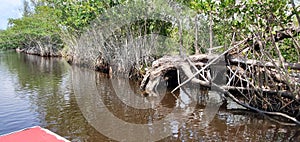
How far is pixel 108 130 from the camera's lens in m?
7.54

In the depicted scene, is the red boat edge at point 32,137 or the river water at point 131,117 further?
the river water at point 131,117

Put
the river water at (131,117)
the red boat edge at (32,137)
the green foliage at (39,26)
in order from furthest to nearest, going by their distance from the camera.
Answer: the green foliage at (39,26)
the river water at (131,117)
the red boat edge at (32,137)

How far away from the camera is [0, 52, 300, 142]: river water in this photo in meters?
7.17

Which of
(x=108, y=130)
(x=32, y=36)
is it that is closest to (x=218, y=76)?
(x=108, y=130)

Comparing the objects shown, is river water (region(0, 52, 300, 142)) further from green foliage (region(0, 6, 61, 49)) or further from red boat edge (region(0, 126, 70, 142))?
green foliage (region(0, 6, 61, 49))

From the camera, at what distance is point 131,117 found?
894 cm

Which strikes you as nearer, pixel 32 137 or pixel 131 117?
pixel 32 137

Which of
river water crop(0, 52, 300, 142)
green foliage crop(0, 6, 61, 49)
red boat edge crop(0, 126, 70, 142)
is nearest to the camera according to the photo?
red boat edge crop(0, 126, 70, 142)

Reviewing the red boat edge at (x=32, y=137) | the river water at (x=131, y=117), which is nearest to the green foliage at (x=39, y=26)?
the river water at (x=131, y=117)

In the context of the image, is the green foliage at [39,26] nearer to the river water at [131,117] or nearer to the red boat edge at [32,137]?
the river water at [131,117]

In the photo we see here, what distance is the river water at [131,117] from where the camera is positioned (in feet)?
23.5

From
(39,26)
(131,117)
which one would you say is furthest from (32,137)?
(39,26)

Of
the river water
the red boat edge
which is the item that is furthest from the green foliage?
the red boat edge

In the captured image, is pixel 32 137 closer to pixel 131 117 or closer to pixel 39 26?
pixel 131 117
